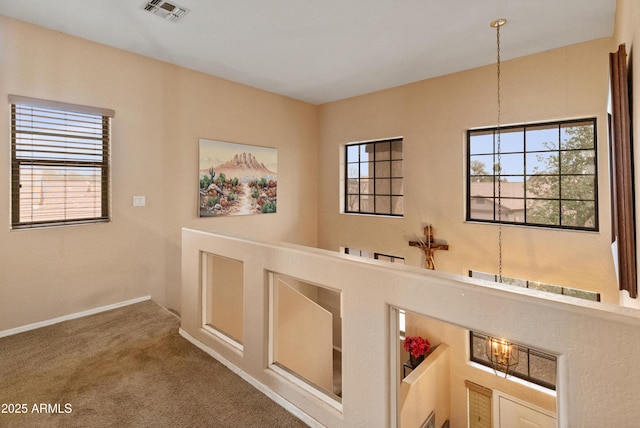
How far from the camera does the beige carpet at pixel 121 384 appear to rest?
1.67 m

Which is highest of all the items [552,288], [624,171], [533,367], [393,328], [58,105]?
[58,105]

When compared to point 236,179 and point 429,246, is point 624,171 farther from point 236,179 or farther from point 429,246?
point 236,179

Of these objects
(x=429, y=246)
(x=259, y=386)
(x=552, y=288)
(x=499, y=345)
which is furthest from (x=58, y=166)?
(x=552, y=288)

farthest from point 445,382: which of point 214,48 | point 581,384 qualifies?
point 214,48

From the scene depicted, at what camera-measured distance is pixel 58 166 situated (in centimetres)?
293

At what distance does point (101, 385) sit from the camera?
1946mm

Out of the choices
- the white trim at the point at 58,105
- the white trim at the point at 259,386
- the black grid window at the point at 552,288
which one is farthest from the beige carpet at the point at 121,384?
the black grid window at the point at 552,288

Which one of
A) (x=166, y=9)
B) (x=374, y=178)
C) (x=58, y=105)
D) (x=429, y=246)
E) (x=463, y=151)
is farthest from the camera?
(x=374, y=178)

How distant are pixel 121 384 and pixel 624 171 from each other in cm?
306

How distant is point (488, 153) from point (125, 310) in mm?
4452

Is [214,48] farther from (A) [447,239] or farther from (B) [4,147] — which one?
(A) [447,239]

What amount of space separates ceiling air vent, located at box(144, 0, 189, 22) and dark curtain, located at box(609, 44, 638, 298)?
3.03 meters

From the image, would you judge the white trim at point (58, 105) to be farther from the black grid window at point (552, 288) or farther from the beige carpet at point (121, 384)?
the black grid window at point (552, 288)

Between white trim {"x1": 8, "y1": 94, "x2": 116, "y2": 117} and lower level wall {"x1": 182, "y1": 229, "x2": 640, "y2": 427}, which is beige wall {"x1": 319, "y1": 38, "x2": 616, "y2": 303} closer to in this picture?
lower level wall {"x1": 182, "y1": 229, "x2": 640, "y2": 427}
